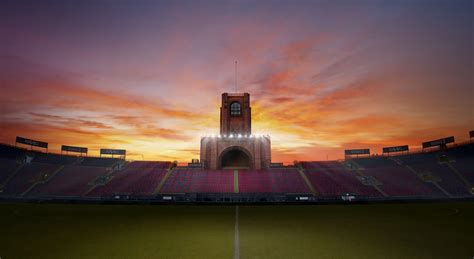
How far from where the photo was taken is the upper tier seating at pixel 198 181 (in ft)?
171

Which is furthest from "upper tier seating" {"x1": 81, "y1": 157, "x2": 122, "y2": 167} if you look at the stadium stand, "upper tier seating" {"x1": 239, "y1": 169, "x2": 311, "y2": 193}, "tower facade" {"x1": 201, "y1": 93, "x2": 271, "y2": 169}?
"upper tier seating" {"x1": 239, "y1": 169, "x2": 311, "y2": 193}

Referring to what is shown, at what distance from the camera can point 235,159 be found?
6788 centimetres

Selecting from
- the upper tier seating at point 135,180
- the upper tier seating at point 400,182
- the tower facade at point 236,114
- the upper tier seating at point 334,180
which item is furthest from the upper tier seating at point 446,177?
the upper tier seating at point 135,180

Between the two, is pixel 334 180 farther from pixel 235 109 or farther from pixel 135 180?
pixel 135 180

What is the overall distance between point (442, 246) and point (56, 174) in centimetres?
6964

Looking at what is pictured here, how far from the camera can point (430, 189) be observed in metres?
48.8

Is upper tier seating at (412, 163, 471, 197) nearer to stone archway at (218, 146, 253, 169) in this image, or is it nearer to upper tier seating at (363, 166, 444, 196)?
upper tier seating at (363, 166, 444, 196)

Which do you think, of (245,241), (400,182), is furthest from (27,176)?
(400,182)

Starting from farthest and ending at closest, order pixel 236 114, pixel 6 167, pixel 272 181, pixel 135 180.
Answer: pixel 236 114 → pixel 272 181 → pixel 135 180 → pixel 6 167

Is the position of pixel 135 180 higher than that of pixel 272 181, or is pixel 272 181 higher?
pixel 135 180

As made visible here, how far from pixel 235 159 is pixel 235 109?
1546 centimetres

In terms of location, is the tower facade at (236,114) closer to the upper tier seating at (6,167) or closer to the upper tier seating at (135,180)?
the upper tier seating at (135,180)

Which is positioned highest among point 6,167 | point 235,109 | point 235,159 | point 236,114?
point 235,109

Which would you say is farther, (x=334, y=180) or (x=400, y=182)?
(x=334, y=180)
